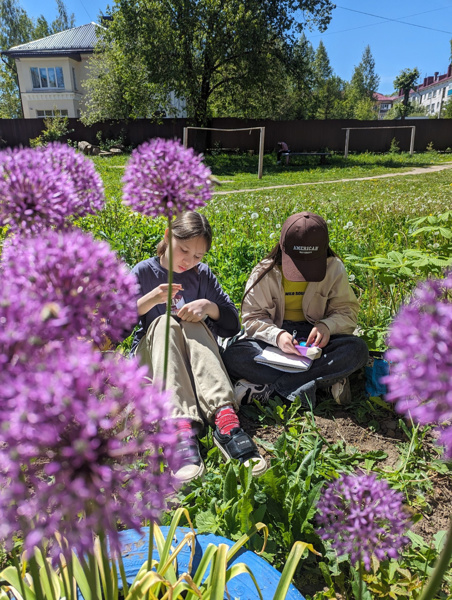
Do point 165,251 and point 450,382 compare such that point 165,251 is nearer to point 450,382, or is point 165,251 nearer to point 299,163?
point 450,382

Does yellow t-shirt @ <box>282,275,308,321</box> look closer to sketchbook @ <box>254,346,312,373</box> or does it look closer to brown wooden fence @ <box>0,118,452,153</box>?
sketchbook @ <box>254,346,312,373</box>

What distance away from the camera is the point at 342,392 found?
10.7 feet

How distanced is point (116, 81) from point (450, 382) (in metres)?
34.1

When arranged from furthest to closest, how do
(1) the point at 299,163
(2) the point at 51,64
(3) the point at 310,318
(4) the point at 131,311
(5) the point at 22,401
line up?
(2) the point at 51,64, (1) the point at 299,163, (3) the point at 310,318, (4) the point at 131,311, (5) the point at 22,401

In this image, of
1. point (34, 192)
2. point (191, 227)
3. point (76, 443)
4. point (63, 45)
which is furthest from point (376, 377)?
point (63, 45)

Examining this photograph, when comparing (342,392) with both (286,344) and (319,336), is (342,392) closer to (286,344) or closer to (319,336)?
(319,336)

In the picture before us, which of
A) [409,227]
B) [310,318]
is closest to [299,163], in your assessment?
[409,227]

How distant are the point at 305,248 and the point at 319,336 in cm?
64

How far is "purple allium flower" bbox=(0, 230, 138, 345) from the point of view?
65 centimetres

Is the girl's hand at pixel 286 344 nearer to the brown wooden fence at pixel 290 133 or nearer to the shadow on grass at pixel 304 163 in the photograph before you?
the shadow on grass at pixel 304 163

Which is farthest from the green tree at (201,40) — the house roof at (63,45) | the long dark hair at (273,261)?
the long dark hair at (273,261)

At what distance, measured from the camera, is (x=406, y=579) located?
6.12 feet

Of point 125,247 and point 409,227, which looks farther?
point 409,227

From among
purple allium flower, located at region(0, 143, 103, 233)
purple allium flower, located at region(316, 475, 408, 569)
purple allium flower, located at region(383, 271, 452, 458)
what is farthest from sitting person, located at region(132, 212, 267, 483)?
purple allium flower, located at region(383, 271, 452, 458)
